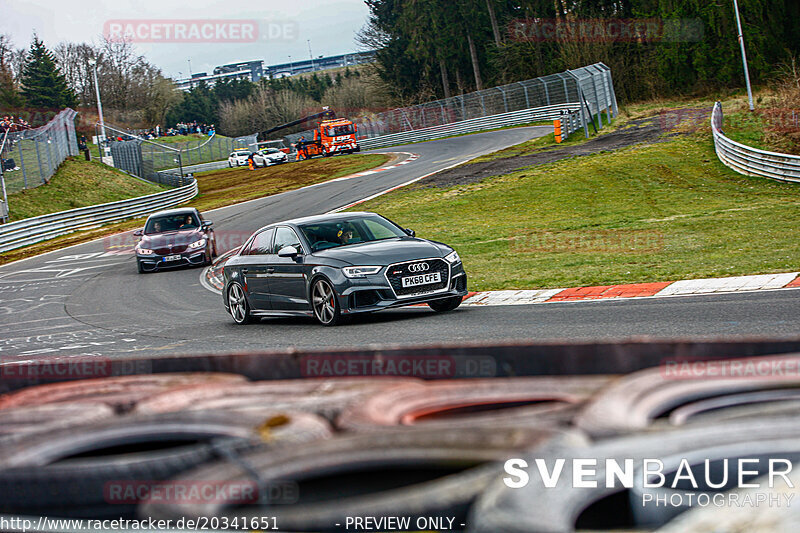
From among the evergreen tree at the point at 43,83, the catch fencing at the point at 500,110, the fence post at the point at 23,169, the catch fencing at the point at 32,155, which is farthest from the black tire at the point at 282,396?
the evergreen tree at the point at 43,83

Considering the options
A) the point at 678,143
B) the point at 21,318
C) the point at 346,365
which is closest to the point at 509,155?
the point at 678,143

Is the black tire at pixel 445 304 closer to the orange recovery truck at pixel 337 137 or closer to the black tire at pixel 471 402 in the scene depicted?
the black tire at pixel 471 402

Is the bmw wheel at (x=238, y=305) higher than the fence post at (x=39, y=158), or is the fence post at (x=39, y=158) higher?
the fence post at (x=39, y=158)

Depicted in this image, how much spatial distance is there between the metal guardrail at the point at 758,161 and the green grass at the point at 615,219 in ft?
1.09

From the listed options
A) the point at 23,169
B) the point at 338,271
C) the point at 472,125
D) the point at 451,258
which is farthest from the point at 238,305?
the point at 472,125

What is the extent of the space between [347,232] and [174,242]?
442 inches

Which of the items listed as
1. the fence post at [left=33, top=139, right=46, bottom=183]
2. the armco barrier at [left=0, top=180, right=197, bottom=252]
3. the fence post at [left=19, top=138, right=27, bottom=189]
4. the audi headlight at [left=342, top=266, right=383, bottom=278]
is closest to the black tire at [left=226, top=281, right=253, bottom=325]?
the audi headlight at [left=342, top=266, right=383, bottom=278]

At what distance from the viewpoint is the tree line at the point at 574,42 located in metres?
56.3

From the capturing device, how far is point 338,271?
37.8 ft

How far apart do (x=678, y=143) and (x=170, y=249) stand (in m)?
22.3

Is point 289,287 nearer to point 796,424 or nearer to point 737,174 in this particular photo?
point 796,424

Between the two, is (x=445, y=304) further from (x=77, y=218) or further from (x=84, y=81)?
(x=84, y=81)

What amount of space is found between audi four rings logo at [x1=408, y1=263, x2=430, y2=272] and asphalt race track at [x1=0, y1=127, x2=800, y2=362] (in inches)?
27.6

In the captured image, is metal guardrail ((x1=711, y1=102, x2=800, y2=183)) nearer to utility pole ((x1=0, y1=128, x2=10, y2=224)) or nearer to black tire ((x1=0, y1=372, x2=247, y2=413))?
black tire ((x1=0, y1=372, x2=247, y2=413))
